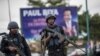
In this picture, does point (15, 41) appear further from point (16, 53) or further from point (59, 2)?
point (59, 2)

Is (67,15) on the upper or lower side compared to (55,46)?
upper

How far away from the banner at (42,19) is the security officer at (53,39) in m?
8.67

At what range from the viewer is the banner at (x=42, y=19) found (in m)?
16.8

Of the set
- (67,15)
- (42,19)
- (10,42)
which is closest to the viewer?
(10,42)

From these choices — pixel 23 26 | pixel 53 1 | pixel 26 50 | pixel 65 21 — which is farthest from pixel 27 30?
pixel 53 1

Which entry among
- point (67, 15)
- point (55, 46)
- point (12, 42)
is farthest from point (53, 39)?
point (67, 15)

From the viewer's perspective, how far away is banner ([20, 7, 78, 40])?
55.1ft

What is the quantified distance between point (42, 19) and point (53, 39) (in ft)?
30.2

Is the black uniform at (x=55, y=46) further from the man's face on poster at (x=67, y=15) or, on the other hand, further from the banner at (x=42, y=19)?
the man's face on poster at (x=67, y=15)

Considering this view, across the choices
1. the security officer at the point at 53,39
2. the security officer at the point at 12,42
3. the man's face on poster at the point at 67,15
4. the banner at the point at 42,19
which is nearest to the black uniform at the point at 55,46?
the security officer at the point at 53,39

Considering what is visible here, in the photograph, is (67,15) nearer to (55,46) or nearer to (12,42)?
(55,46)

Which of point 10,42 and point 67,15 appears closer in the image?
point 10,42

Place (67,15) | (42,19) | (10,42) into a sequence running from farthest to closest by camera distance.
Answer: (67,15), (42,19), (10,42)

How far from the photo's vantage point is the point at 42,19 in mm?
17094
